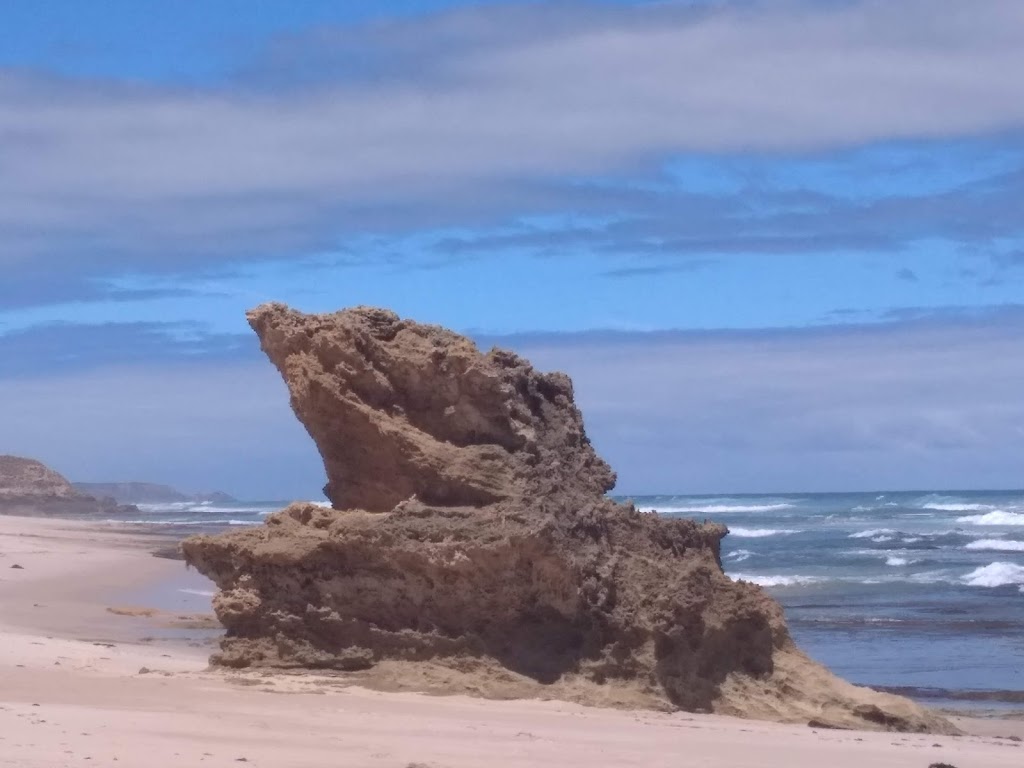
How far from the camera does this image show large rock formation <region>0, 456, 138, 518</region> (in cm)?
6450

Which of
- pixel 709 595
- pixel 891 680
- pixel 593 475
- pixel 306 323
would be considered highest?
pixel 306 323

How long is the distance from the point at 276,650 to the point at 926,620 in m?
14.5

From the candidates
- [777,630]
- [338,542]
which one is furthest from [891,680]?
[338,542]

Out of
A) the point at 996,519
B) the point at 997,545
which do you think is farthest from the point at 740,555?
the point at 996,519

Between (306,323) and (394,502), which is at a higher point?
(306,323)

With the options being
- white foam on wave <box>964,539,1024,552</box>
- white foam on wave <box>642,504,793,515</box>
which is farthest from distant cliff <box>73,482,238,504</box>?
white foam on wave <box>964,539,1024,552</box>

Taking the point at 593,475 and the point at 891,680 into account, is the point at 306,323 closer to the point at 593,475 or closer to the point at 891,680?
the point at 593,475

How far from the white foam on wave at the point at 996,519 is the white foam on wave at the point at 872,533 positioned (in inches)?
339

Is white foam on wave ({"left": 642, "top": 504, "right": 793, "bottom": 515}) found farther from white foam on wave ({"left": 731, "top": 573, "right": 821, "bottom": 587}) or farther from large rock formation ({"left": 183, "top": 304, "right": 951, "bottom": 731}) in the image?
large rock formation ({"left": 183, "top": 304, "right": 951, "bottom": 731})

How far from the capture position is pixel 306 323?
10.4m

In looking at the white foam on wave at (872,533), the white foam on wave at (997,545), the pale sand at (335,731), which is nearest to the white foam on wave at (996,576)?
the white foam on wave at (997,545)

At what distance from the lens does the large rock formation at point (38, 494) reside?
2539 inches

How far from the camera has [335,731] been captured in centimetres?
806

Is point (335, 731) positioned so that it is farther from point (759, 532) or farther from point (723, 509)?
point (723, 509)
